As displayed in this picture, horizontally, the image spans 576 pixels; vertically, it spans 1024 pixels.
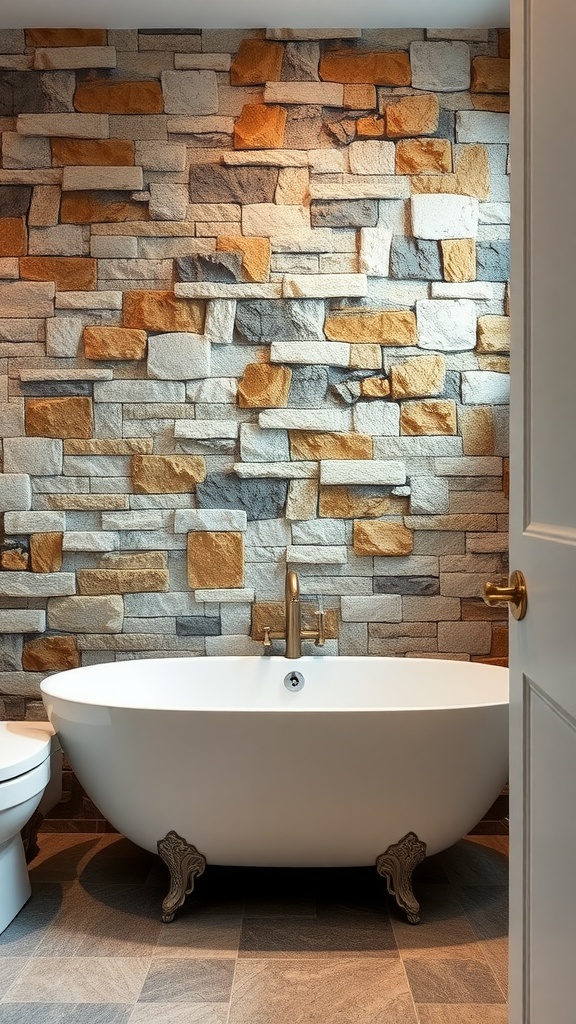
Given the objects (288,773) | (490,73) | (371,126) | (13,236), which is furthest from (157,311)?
(288,773)

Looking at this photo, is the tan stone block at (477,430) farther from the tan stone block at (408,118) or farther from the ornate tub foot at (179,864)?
the ornate tub foot at (179,864)

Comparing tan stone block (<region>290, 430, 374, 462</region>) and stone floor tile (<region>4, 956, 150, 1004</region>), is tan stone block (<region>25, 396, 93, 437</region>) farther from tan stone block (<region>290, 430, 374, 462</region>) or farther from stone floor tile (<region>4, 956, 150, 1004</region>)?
stone floor tile (<region>4, 956, 150, 1004</region>)

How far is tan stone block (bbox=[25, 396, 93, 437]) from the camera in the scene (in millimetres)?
3229

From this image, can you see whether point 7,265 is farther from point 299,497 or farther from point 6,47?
point 299,497

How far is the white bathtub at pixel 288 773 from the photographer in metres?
2.39

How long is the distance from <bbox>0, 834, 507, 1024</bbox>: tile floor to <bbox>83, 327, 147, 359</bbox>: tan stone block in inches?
69.2

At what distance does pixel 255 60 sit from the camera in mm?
3205

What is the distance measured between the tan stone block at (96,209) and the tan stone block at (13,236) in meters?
0.15

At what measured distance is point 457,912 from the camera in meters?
2.57

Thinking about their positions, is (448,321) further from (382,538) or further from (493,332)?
(382,538)

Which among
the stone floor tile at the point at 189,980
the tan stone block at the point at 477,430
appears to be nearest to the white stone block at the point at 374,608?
the tan stone block at the point at 477,430

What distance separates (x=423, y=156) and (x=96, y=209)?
1.21 m

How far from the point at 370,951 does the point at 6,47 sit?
3220 millimetres

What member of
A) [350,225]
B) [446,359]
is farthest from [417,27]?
[446,359]
